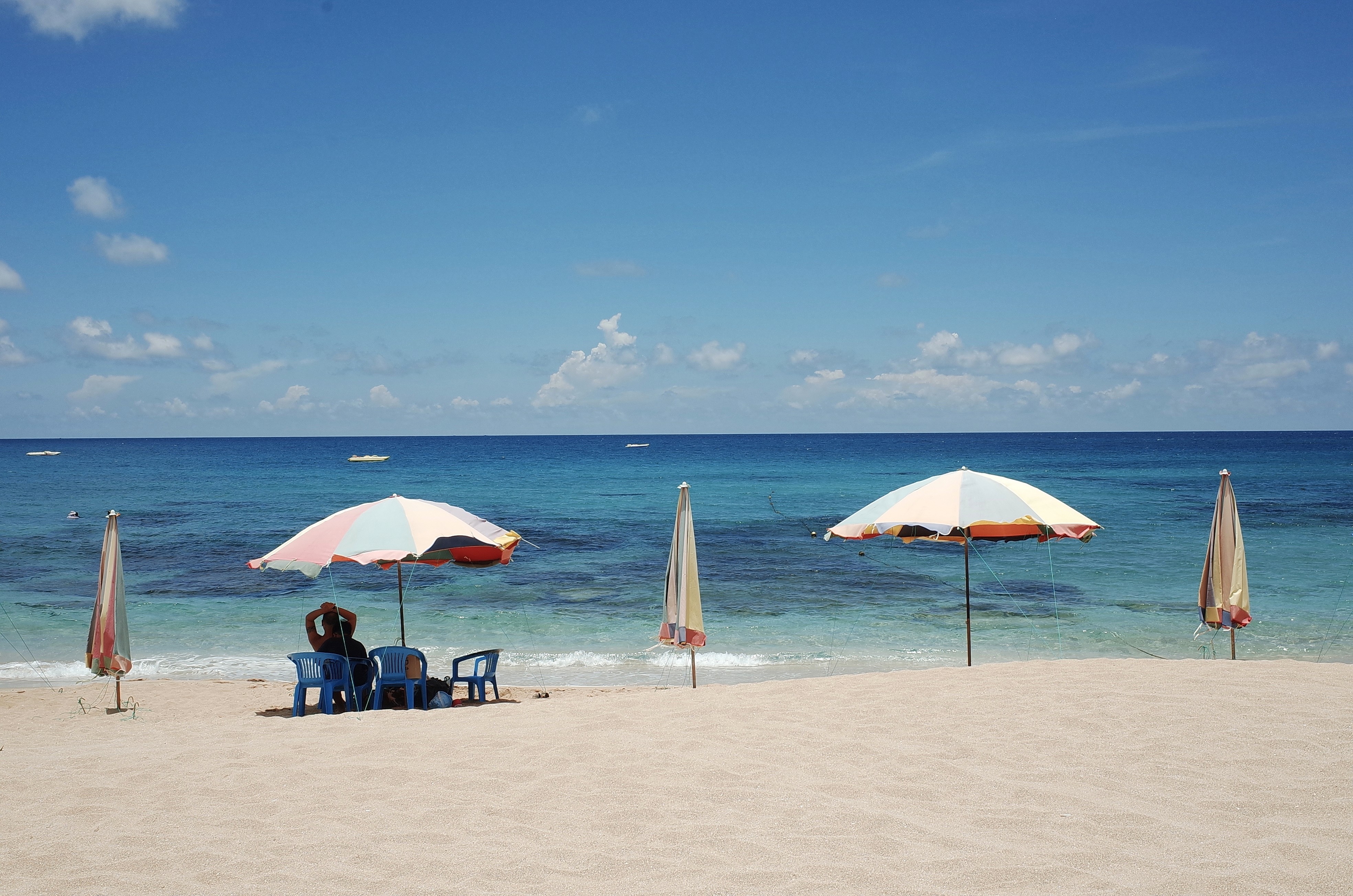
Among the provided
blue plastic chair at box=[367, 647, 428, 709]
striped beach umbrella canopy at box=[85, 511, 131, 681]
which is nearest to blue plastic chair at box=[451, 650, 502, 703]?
blue plastic chair at box=[367, 647, 428, 709]

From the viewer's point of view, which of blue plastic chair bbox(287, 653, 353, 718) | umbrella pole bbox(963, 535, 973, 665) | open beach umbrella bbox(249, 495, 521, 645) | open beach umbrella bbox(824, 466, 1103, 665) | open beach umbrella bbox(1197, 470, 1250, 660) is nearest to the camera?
open beach umbrella bbox(249, 495, 521, 645)

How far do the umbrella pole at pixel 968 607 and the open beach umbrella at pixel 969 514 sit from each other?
0.86ft

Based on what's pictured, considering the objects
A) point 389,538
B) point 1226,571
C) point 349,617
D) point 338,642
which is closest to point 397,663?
point 338,642

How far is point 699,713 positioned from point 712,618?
26.7 feet

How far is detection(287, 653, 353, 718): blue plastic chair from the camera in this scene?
834 centimetres

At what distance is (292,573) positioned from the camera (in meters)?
19.8

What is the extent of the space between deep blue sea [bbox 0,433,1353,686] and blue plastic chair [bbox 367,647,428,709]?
3071mm

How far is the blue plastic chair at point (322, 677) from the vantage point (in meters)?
8.34

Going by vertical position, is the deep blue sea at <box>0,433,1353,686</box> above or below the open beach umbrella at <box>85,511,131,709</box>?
below

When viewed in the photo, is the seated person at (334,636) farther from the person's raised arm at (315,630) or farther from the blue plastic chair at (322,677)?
the blue plastic chair at (322,677)

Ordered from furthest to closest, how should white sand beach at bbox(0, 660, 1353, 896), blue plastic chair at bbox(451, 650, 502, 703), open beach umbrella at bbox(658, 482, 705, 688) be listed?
1. blue plastic chair at bbox(451, 650, 502, 703)
2. open beach umbrella at bbox(658, 482, 705, 688)
3. white sand beach at bbox(0, 660, 1353, 896)

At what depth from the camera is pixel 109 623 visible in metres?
8.61

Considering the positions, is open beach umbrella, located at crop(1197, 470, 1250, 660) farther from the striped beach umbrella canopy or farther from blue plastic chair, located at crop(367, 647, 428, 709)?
the striped beach umbrella canopy

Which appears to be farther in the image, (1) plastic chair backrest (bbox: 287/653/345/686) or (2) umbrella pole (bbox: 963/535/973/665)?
(2) umbrella pole (bbox: 963/535/973/665)
